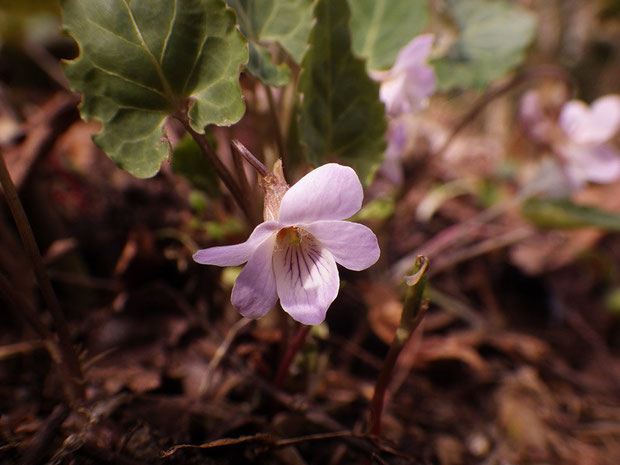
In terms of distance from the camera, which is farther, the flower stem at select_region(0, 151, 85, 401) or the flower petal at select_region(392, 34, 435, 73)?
the flower petal at select_region(392, 34, 435, 73)

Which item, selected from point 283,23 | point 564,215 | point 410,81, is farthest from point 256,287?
point 564,215

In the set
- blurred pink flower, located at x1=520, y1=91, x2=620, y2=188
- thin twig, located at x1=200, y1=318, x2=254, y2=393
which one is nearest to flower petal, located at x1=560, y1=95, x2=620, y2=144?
blurred pink flower, located at x1=520, y1=91, x2=620, y2=188

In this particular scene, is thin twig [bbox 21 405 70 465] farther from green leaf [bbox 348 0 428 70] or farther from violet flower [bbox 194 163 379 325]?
green leaf [bbox 348 0 428 70]

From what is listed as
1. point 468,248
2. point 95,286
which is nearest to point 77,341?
point 95,286

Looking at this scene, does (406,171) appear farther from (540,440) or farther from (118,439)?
(118,439)

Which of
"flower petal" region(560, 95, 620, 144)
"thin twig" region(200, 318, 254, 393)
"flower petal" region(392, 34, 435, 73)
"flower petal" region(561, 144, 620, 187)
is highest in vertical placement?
"flower petal" region(392, 34, 435, 73)

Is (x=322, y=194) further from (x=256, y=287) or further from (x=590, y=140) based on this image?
(x=590, y=140)
